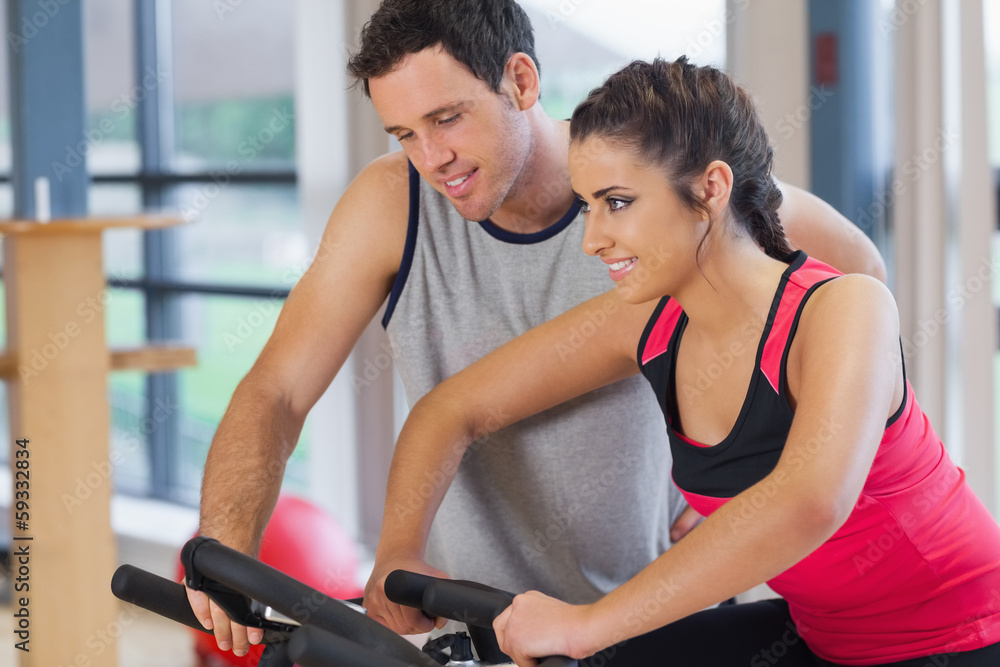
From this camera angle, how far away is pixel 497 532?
1.43 meters

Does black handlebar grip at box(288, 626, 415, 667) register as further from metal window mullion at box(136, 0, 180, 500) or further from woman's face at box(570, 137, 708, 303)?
metal window mullion at box(136, 0, 180, 500)

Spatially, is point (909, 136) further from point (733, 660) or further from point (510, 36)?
point (733, 660)

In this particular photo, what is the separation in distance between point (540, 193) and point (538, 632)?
68 centimetres

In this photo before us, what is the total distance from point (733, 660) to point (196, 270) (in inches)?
144

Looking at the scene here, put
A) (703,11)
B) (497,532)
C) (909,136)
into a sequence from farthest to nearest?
(703,11) → (909,136) → (497,532)

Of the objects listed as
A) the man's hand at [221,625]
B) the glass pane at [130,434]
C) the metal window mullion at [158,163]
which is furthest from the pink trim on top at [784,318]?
the glass pane at [130,434]

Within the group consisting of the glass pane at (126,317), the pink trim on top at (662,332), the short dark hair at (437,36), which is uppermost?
the short dark hair at (437,36)

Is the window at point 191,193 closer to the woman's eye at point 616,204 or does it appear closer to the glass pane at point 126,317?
the glass pane at point 126,317

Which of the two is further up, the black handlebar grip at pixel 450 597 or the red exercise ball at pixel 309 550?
the black handlebar grip at pixel 450 597

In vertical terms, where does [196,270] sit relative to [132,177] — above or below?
below

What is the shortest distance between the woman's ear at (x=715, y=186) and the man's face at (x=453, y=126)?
343mm

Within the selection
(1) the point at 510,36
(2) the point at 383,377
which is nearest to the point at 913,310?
(1) the point at 510,36

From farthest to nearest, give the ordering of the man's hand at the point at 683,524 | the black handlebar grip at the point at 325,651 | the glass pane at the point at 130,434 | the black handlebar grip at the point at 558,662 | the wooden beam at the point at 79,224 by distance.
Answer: the glass pane at the point at 130,434, the wooden beam at the point at 79,224, the man's hand at the point at 683,524, the black handlebar grip at the point at 558,662, the black handlebar grip at the point at 325,651

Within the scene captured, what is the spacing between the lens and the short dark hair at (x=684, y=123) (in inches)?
39.8
